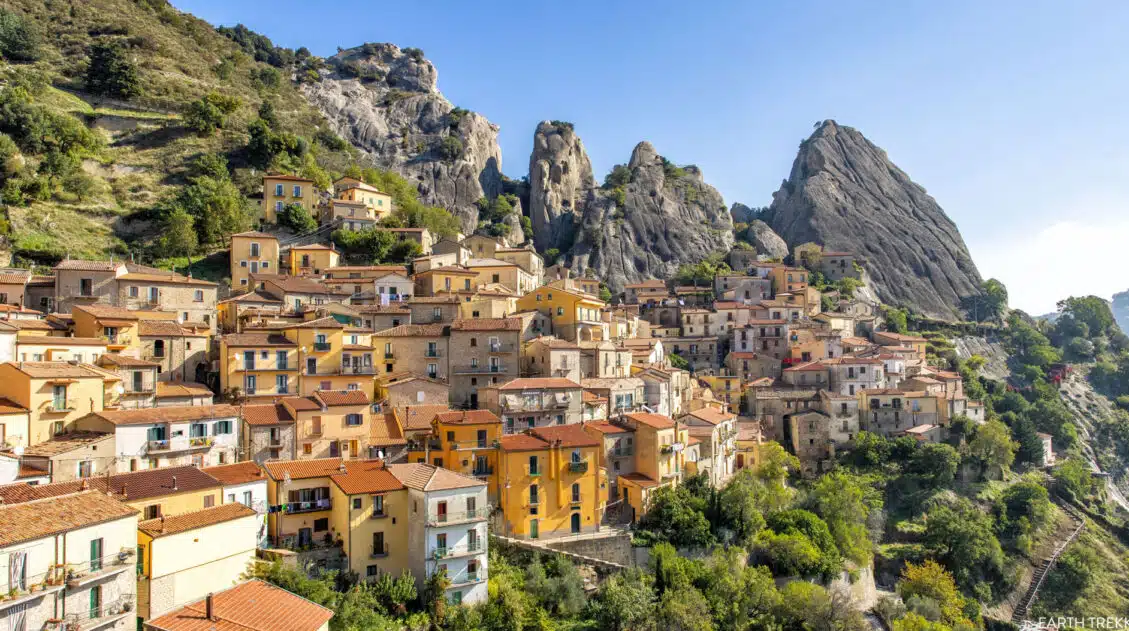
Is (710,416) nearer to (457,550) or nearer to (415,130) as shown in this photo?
(457,550)

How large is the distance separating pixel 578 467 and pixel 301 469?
43.3 feet

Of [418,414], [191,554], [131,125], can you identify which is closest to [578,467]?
[418,414]

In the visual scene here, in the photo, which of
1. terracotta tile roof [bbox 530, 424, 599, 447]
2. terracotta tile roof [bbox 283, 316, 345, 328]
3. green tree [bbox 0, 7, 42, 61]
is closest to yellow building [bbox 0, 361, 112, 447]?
terracotta tile roof [bbox 283, 316, 345, 328]

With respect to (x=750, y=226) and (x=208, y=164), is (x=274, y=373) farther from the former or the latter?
(x=750, y=226)

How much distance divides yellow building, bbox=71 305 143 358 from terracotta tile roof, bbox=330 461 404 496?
14619mm

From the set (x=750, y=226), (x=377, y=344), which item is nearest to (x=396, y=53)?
(x=750, y=226)

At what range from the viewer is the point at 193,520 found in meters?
25.6

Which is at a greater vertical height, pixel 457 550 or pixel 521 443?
pixel 521 443

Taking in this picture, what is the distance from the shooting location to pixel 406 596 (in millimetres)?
29422

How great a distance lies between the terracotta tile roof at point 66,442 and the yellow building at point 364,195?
3995cm

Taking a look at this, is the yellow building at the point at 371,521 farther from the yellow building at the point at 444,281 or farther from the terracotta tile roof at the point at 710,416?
the yellow building at the point at 444,281

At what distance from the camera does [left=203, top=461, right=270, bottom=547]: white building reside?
29.2 meters

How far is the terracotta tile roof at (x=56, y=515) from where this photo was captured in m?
20.2

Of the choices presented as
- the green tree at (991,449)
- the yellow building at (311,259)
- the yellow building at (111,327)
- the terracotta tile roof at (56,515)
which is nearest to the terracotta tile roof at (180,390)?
the yellow building at (111,327)
